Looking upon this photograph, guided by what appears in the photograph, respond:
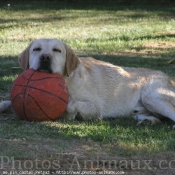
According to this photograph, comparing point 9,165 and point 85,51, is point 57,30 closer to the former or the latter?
point 85,51

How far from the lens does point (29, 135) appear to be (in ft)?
18.7

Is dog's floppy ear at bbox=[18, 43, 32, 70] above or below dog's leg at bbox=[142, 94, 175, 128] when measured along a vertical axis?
above

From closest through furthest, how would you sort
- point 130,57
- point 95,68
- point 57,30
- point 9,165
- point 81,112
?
point 9,165
point 81,112
point 95,68
point 130,57
point 57,30

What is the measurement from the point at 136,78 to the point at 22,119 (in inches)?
65.3

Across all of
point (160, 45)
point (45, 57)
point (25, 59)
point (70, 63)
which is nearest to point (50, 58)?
point (45, 57)

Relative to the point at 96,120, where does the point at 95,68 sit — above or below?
above

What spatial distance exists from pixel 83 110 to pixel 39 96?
0.74m

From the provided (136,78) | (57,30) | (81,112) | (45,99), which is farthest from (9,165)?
(57,30)

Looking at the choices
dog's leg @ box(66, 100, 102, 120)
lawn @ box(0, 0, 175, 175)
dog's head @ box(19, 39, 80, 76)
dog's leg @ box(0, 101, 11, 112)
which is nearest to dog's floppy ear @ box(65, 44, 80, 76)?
dog's head @ box(19, 39, 80, 76)

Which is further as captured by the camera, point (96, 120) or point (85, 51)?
point (85, 51)

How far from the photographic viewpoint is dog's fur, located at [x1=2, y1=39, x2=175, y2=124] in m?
6.44

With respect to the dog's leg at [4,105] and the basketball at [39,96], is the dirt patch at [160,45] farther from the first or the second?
the basketball at [39,96]

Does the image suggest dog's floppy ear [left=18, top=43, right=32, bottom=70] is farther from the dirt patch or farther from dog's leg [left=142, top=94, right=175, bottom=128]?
the dirt patch

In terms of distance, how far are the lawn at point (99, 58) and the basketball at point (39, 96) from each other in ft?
0.41
